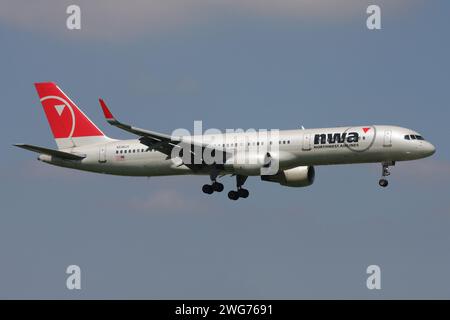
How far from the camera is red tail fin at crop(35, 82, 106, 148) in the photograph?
95938 mm

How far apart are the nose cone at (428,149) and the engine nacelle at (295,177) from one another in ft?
35.8

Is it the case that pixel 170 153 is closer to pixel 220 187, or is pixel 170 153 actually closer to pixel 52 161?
pixel 220 187

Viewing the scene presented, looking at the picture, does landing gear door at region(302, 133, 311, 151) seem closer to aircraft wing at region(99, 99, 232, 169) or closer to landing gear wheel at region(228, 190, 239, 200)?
aircraft wing at region(99, 99, 232, 169)

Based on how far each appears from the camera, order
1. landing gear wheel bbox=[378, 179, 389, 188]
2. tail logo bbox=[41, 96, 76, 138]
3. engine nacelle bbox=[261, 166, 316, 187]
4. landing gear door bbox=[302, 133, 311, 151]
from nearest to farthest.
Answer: landing gear door bbox=[302, 133, 311, 151] < landing gear wheel bbox=[378, 179, 389, 188] < engine nacelle bbox=[261, 166, 316, 187] < tail logo bbox=[41, 96, 76, 138]

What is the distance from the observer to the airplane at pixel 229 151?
83750 millimetres

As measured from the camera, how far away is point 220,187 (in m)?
90.6

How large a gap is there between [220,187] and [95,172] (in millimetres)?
10964

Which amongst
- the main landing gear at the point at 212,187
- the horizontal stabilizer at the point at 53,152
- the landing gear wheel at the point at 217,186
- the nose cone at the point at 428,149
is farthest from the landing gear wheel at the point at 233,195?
the nose cone at the point at 428,149

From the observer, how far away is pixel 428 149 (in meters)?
84.2

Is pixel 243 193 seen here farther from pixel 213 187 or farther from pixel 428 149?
pixel 428 149

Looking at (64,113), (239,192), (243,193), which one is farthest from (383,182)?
(64,113)

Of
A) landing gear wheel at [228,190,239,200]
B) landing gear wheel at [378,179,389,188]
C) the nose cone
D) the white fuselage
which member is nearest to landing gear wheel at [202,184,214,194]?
the white fuselage
